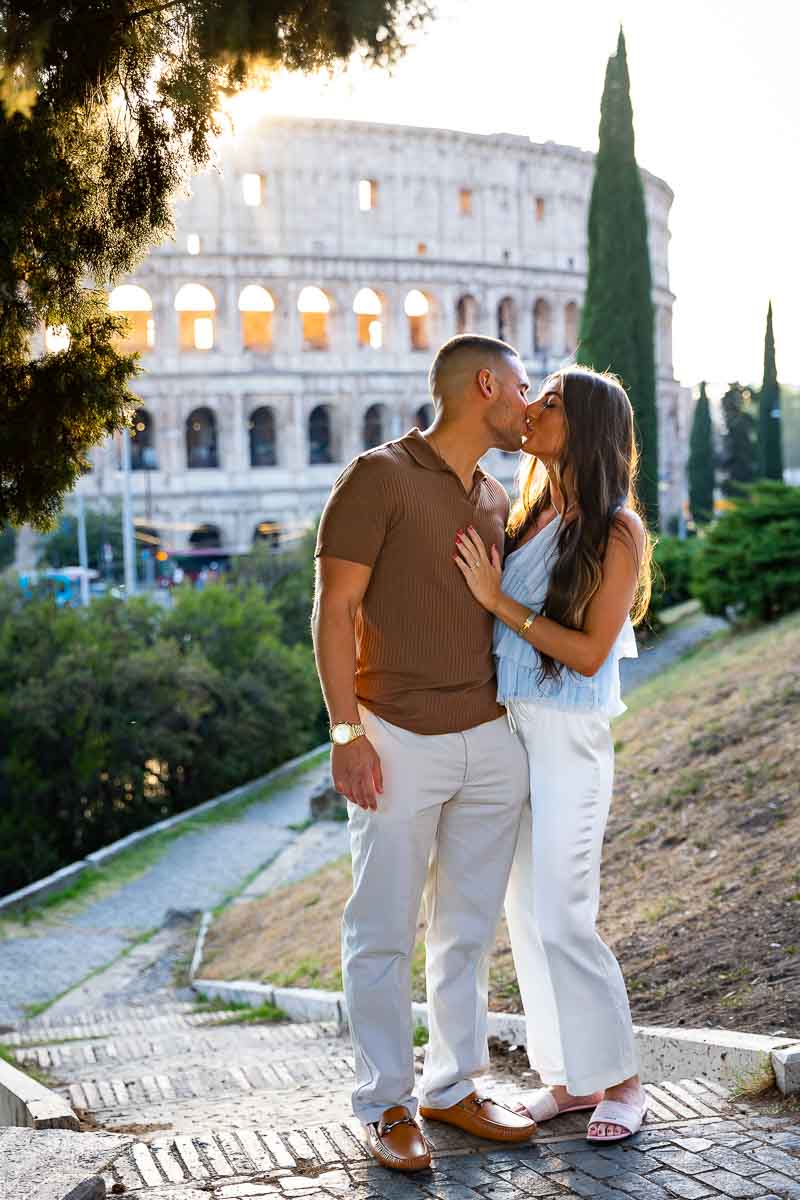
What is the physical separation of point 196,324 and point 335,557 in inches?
1980

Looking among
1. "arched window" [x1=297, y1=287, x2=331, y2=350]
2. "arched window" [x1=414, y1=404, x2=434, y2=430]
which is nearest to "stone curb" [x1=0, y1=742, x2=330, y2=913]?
"arched window" [x1=414, y1=404, x2=434, y2=430]

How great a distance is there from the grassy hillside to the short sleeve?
1.82m

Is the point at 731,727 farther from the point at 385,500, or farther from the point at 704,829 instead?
the point at 385,500

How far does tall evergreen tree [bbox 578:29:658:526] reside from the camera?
26.8 m

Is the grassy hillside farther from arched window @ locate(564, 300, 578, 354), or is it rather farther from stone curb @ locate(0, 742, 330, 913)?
arched window @ locate(564, 300, 578, 354)

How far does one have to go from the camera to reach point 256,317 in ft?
174

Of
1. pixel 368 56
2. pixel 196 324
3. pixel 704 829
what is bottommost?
pixel 704 829

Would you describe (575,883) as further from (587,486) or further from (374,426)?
(374,426)

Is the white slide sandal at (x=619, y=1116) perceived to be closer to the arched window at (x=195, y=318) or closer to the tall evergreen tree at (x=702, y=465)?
the tall evergreen tree at (x=702, y=465)

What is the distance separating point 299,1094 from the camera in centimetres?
429

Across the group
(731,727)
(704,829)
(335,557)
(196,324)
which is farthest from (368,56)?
(196,324)

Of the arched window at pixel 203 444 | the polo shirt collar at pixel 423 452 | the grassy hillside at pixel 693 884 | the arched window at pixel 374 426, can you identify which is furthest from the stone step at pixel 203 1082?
the arched window at pixel 374 426

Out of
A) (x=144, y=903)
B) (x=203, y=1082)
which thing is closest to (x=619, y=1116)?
(x=203, y=1082)

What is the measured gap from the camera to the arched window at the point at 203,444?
5062 cm
